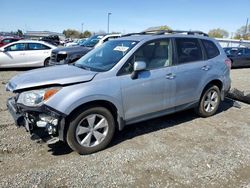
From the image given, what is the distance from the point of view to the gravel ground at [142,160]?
3264 millimetres

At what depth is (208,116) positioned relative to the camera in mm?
5750

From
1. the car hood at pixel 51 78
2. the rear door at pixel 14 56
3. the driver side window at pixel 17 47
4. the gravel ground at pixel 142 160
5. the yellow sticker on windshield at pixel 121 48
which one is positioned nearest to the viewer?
the gravel ground at pixel 142 160

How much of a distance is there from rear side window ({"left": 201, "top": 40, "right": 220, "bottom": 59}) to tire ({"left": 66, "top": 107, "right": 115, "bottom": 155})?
2732 mm

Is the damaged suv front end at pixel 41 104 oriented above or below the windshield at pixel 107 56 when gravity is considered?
below

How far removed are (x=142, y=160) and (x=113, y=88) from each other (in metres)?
1.14

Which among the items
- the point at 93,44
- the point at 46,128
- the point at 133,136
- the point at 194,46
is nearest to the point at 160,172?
the point at 133,136

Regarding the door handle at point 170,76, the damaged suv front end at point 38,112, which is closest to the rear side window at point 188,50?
the door handle at point 170,76

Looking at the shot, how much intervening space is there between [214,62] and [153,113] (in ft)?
6.42

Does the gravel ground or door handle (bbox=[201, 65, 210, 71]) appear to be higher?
door handle (bbox=[201, 65, 210, 71])

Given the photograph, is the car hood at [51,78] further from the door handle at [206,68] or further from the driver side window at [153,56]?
the door handle at [206,68]

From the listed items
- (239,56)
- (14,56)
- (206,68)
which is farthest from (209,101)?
(239,56)

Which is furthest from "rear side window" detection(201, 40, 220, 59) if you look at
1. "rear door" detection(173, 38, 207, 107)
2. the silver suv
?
"rear door" detection(173, 38, 207, 107)

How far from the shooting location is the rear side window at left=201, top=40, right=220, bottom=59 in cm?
545

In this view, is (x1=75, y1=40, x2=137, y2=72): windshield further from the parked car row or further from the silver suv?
the parked car row
